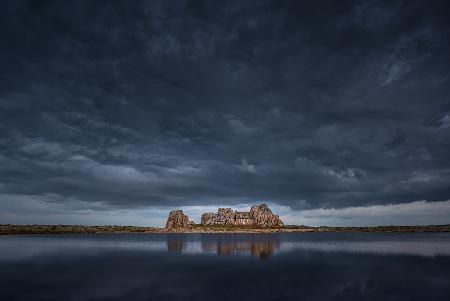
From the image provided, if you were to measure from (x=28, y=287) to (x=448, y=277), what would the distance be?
52.6 meters

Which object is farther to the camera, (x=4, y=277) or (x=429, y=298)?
(x=4, y=277)

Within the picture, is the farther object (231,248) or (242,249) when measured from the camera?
(231,248)

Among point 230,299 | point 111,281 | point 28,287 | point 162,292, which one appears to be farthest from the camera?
point 111,281

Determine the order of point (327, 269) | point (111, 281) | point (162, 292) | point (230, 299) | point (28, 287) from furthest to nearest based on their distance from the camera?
point (327, 269) < point (111, 281) < point (28, 287) < point (162, 292) < point (230, 299)

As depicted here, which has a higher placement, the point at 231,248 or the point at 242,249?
the point at 231,248

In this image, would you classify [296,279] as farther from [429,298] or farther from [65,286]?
[65,286]

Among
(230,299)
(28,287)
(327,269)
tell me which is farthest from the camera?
(327,269)

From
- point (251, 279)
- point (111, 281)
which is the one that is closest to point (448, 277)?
point (251, 279)

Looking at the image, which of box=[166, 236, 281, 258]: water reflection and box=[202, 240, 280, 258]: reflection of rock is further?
box=[166, 236, 281, 258]: water reflection

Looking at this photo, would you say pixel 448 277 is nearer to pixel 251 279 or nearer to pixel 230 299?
pixel 251 279

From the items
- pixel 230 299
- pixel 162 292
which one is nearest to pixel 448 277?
pixel 230 299

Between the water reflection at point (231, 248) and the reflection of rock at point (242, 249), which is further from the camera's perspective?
the water reflection at point (231, 248)

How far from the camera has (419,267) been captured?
5538cm

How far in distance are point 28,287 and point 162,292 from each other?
16045 millimetres
